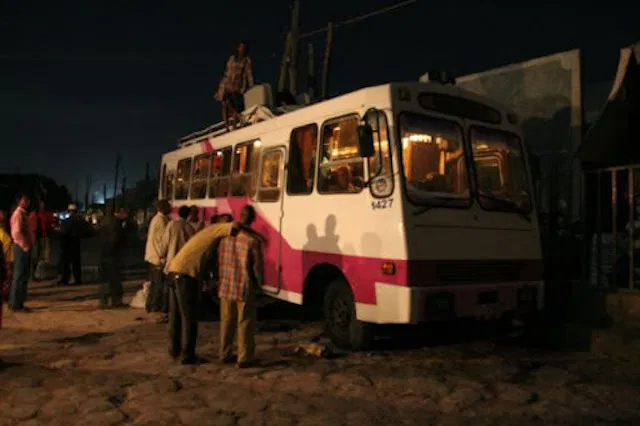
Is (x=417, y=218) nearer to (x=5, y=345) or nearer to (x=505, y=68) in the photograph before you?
(x=5, y=345)

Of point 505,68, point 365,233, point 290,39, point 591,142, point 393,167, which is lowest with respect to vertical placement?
point 365,233

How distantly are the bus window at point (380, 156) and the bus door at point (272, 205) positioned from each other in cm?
200

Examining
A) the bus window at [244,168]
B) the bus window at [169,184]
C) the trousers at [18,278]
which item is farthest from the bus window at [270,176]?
the bus window at [169,184]

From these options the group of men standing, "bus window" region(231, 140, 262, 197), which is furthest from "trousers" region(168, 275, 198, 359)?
"bus window" region(231, 140, 262, 197)

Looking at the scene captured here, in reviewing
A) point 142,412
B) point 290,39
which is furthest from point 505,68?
point 142,412

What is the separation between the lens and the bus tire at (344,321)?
272 inches

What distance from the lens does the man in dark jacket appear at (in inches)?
407

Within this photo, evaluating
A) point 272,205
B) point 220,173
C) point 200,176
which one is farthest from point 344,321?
point 200,176

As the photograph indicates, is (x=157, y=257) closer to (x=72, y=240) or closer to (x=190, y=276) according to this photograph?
(x=190, y=276)

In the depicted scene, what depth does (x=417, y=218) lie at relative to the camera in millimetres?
6348

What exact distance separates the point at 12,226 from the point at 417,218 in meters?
7.07

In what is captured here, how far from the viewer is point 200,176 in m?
11.4

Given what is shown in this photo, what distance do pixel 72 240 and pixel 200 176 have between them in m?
4.05

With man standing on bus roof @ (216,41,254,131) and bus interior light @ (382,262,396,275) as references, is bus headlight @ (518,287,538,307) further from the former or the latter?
man standing on bus roof @ (216,41,254,131)
